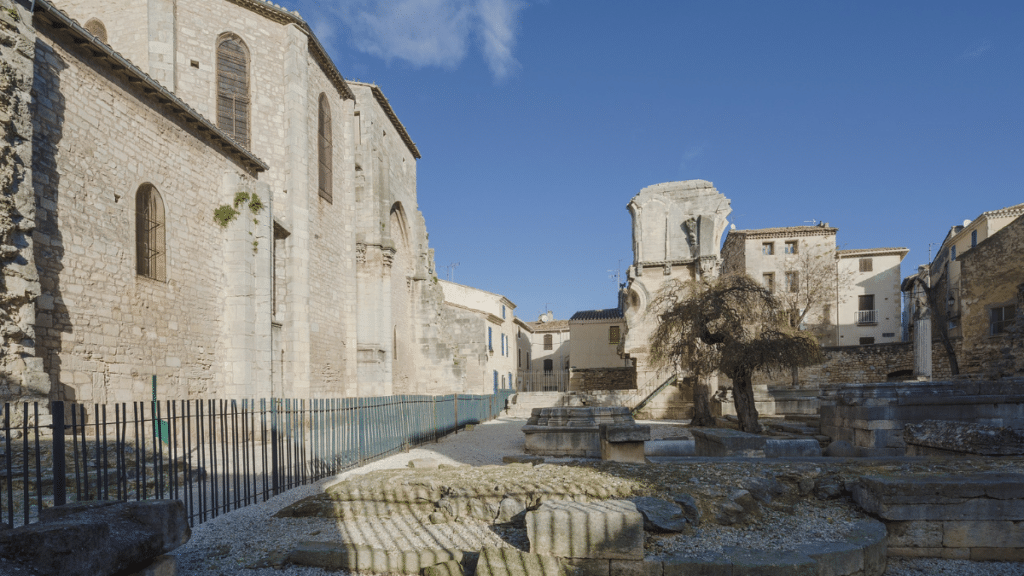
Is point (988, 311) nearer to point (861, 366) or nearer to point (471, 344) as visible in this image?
point (861, 366)

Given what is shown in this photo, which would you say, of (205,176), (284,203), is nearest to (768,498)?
(205,176)

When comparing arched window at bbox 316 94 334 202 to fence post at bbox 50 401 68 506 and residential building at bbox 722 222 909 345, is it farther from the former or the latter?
residential building at bbox 722 222 909 345

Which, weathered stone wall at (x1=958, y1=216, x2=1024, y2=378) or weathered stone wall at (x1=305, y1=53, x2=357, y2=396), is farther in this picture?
weathered stone wall at (x1=958, y1=216, x2=1024, y2=378)

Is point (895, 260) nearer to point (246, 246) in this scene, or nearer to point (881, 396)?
point (881, 396)

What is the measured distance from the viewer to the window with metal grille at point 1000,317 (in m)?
17.3

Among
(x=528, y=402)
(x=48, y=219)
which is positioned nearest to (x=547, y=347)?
(x=528, y=402)

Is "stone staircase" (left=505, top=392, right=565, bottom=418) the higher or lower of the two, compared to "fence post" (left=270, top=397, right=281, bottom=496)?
lower

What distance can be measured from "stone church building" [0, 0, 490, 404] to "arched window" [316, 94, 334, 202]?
8cm

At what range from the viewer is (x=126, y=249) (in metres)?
9.94

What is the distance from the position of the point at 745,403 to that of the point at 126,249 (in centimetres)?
1282

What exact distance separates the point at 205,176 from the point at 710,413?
14.4 meters

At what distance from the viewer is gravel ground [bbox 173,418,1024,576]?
4660 millimetres

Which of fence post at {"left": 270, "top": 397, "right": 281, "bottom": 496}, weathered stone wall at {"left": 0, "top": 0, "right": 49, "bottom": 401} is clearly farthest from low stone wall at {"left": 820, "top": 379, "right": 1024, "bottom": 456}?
weathered stone wall at {"left": 0, "top": 0, "right": 49, "bottom": 401}

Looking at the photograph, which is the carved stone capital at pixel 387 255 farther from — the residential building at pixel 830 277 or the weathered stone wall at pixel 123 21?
the residential building at pixel 830 277
